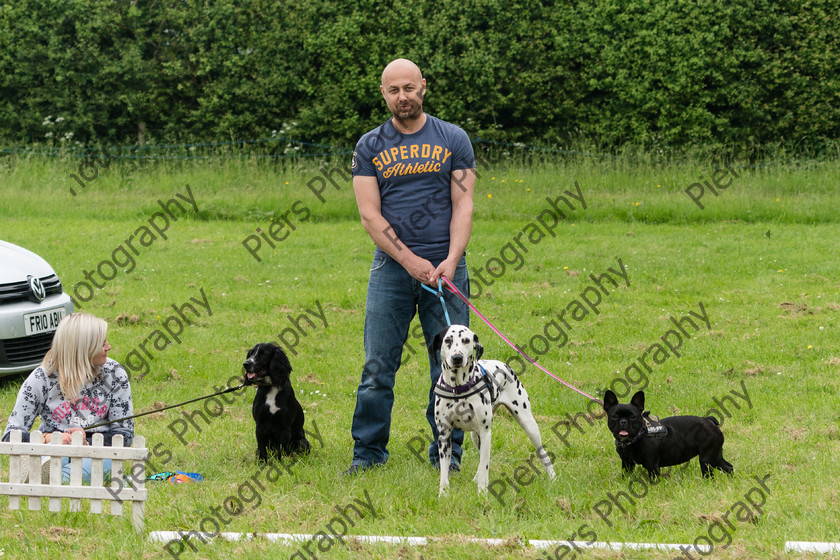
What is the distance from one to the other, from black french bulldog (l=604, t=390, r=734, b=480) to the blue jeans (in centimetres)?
96

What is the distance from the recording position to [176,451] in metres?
6.19

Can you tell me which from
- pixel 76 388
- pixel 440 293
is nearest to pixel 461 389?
pixel 440 293

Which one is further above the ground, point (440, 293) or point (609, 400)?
point (440, 293)

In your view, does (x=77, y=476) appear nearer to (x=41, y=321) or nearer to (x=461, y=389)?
(x=461, y=389)

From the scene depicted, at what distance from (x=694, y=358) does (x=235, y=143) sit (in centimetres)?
1298

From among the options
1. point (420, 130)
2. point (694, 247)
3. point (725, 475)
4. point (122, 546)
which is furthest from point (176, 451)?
point (694, 247)

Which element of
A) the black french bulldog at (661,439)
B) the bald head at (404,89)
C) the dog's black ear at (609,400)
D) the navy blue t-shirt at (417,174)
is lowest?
the black french bulldog at (661,439)

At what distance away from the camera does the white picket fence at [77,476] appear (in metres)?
4.50

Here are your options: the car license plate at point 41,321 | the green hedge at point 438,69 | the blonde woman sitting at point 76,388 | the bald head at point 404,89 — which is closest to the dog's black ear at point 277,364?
the blonde woman sitting at point 76,388

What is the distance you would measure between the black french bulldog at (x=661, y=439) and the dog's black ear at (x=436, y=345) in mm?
1054

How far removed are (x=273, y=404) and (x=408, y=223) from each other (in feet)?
4.87

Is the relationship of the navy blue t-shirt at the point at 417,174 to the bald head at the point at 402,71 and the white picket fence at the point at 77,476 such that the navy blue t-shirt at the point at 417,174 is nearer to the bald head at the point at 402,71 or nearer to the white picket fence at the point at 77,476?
the bald head at the point at 402,71

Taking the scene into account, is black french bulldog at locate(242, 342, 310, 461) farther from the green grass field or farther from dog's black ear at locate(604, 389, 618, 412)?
dog's black ear at locate(604, 389, 618, 412)

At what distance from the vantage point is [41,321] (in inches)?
294
